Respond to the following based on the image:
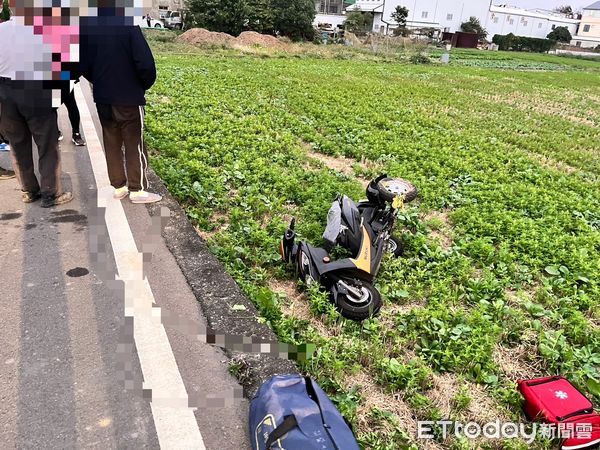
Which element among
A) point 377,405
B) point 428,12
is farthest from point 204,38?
point 428,12

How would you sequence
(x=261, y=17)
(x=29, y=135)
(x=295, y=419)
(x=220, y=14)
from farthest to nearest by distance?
(x=261, y=17)
(x=220, y=14)
(x=29, y=135)
(x=295, y=419)

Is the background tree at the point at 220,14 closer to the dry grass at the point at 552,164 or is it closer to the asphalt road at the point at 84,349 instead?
the dry grass at the point at 552,164

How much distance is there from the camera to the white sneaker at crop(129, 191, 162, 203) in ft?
16.2

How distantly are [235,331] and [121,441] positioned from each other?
102cm

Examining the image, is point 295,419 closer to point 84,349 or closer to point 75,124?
point 84,349

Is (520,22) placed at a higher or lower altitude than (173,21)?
higher

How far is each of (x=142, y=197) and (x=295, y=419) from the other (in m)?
3.45

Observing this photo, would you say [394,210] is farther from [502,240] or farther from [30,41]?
[30,41]

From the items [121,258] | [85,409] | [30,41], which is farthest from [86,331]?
[30,41]

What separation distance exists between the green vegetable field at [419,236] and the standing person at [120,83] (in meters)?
0.65

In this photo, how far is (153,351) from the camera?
294 cm

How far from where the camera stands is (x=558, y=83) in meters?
22.4

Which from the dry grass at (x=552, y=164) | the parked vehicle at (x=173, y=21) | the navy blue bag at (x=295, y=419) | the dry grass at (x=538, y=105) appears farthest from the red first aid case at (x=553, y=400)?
the parked vehicle at (x=173, y=21)

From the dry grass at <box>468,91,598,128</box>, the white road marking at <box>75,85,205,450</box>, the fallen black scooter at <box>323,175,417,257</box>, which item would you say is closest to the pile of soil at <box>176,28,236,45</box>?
the dry grass at <box>468,91,598,128</box>
